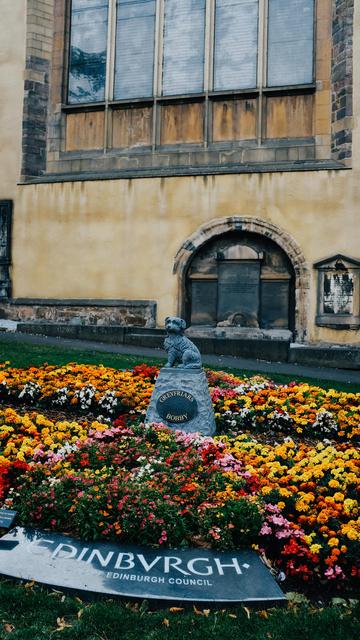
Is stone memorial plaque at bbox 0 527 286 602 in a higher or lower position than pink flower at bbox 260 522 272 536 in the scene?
lower

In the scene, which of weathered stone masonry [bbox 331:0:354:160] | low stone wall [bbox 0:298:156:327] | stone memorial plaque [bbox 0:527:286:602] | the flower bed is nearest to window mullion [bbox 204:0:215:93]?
weathered stone masonry [bbox 331:0:354:160]

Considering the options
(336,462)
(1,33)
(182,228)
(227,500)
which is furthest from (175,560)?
(1,33)

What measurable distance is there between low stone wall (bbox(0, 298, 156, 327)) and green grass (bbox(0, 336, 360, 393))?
3329 mm

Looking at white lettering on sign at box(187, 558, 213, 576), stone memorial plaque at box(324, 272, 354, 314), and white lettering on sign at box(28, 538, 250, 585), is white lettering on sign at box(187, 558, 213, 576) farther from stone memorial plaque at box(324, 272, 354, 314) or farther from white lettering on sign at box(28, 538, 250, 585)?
stone memorial plaque at box(324, 272, 354, 314)

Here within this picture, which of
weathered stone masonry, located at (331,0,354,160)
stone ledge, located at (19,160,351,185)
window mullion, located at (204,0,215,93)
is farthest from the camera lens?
window mullion, located at (204,0,215,93)

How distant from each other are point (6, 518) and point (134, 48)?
14871mm

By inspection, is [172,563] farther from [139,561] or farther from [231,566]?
[231,566]

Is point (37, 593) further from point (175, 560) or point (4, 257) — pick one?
point (4, 257)

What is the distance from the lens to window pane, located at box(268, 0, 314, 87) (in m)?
14.8

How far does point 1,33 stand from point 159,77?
5091mm

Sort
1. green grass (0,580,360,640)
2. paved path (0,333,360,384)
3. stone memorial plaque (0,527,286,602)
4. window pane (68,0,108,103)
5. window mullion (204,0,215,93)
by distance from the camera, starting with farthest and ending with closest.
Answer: window pane (68,0,108,103), window mullion (204,0,215,93), paved path (0,333,360,384), stone memorial plaque (0,527,286,602), green grass (0,580,360,640)

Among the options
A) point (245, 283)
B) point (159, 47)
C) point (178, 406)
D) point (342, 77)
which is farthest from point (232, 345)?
point (159, 47)

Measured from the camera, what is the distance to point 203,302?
15477 mm

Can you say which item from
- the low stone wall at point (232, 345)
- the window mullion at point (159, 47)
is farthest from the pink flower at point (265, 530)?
the window mullion at point (159, 47)
